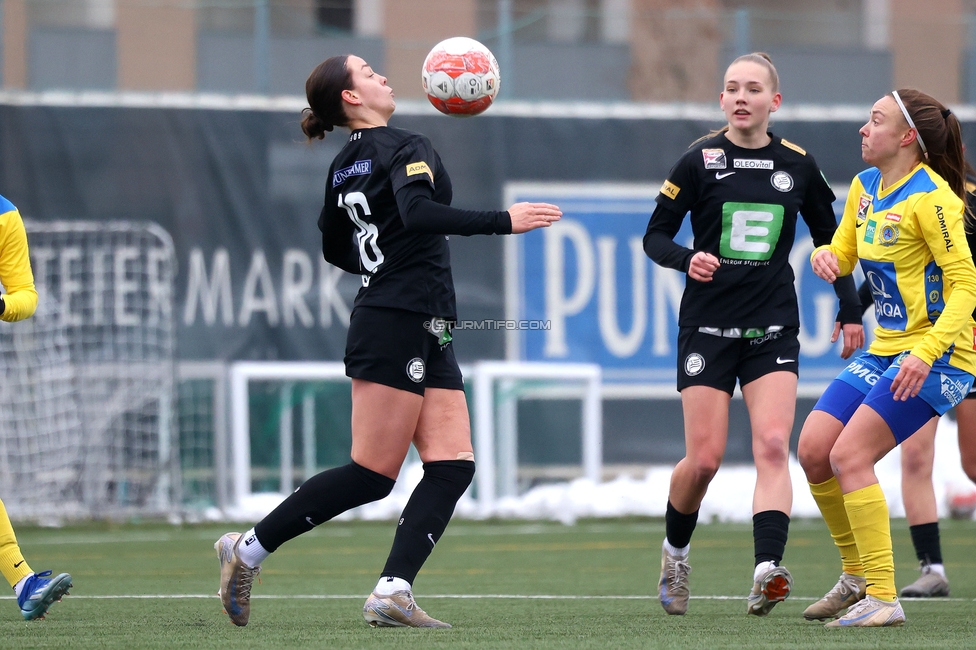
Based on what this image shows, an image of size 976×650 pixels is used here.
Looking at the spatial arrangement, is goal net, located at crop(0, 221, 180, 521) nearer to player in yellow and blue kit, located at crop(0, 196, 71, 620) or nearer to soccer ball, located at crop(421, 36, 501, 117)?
player in yellow and blue kit, located at crop(0, 196, 71, 620)

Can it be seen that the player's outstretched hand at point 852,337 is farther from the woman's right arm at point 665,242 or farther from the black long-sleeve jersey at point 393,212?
the black long-sleeve jersey at point 393,212

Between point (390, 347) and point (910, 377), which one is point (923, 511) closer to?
point (910, 377)

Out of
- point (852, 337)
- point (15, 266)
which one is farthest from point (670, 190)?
point (15, 266)

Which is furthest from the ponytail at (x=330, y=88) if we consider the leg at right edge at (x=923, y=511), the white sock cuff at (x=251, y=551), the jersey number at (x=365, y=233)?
the leg at right edge at (x=923, y=511)

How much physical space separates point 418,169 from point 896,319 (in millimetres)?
1701

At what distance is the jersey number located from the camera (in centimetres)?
476

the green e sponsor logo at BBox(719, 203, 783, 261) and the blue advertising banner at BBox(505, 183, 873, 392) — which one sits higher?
the green e sponsor logo at BBox(719, 203, 783, 261)

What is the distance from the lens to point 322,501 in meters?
4.71

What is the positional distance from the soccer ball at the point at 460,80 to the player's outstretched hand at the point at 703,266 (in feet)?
3.32

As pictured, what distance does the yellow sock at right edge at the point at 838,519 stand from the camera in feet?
17.0

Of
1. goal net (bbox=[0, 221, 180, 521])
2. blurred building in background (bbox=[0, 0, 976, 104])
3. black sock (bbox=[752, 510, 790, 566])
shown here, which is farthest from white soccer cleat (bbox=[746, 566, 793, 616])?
blurred building in background (bbox=[0, 0, 976, 104])

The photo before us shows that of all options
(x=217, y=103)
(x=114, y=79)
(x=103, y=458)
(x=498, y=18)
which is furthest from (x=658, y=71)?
(x=103, y=458)

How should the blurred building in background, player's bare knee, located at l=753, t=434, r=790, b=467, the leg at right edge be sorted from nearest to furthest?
1. player's bare knee, located at l=753, t=434, r=790, b=467
2. the leg at right edge
3. the blurred building in background

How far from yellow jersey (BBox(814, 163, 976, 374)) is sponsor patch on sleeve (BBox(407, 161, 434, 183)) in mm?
1518
